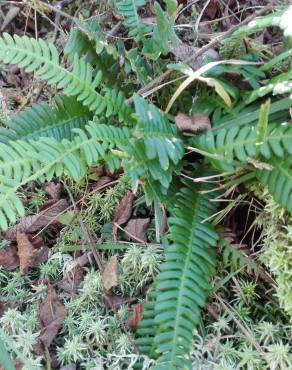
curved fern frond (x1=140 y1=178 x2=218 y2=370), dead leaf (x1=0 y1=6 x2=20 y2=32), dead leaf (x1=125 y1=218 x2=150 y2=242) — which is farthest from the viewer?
dead leaf (x1=0 y1=6 x2=20 y2=32)

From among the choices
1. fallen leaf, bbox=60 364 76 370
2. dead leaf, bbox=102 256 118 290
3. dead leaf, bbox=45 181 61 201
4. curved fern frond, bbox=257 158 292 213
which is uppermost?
curved fern frond, bbox=257 158 292 213

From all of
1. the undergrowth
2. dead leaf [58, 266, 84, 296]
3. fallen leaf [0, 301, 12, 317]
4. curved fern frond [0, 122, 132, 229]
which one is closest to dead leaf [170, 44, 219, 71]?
the undergrowth

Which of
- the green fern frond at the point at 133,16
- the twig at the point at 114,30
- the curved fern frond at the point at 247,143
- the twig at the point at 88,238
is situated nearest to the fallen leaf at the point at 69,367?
the twig at the point at 88,238

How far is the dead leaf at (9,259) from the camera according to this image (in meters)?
1.88

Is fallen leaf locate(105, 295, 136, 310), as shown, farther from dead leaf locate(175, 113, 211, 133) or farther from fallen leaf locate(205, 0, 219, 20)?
fallen leaf locate(205, 0, 219, 20)

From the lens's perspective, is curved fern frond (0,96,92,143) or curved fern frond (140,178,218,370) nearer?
curved fern frond (140,178,218,370)

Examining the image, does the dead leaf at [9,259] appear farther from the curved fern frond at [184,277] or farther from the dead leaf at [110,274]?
the curved fern frond at [184,277]

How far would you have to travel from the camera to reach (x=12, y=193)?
1.48 m

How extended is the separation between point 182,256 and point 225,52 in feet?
2.27

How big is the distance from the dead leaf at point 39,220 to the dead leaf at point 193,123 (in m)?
0.55

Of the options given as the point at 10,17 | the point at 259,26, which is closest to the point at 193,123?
the point at 259,26

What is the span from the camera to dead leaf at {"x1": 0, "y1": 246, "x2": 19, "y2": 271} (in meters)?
1.88

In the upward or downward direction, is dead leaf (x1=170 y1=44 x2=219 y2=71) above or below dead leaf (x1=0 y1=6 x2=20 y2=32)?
below

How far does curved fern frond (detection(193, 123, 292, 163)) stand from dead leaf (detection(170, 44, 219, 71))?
363 millimetres
